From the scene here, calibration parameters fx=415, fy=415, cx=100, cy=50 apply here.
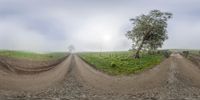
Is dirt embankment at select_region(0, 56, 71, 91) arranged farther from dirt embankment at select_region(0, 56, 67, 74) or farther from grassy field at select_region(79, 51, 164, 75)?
grassy field at select_region(79, 51, 164, 75)

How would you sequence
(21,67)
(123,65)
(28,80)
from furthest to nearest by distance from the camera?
(123,65)
(21,67)
(28,80)

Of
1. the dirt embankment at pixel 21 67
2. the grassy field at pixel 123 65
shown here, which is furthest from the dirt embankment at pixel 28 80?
the grassy field at pixel 123 65

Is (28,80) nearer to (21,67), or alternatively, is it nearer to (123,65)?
(21,67)

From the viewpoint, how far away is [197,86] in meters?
32.7

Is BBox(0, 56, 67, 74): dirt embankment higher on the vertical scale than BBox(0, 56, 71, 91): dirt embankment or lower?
higher

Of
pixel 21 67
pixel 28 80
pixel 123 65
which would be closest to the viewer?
pixel 28 80

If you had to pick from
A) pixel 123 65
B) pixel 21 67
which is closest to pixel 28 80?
pixel 21 67

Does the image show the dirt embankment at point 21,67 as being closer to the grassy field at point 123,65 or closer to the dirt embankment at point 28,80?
the dirt embankment at point 28,80

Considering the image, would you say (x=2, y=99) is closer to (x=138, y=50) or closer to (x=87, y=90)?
(x=87, y=90)

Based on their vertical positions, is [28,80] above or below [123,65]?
below

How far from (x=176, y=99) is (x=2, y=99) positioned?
1013 cm

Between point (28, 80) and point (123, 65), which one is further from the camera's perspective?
point (123, 65)

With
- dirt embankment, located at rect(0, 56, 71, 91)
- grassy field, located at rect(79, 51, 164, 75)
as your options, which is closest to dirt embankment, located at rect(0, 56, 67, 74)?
dirt embankment, located at rect(0, 56, 71, 91)

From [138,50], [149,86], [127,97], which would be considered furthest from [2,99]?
[138,50]
